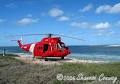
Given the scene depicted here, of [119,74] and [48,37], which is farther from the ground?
[48,37]

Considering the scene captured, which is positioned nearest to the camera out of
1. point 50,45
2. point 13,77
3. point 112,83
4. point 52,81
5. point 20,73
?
point 112,83

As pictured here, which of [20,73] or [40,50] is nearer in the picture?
[20,73]

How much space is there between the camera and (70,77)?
11727 mm

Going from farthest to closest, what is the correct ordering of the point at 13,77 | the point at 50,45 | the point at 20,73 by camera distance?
the point at 50,45 < the point at 20,73 < the point at 13,77

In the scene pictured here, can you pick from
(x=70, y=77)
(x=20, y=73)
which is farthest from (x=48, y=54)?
(x=70, y=77)

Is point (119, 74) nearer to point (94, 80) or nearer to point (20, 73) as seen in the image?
point (94, 80)

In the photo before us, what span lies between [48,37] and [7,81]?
1731 cm

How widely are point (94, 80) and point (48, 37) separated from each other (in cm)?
1789

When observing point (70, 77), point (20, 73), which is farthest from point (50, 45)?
point (70, 77)

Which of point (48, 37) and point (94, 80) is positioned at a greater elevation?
point (48, 37)

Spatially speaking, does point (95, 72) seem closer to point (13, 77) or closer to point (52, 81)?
point (52, 81)

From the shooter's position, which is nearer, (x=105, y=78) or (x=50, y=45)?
(x=105, y=78)

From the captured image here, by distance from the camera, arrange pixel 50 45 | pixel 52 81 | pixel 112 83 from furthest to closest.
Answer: pixel 50 45 < pixel 52 81 < pixel 112 83

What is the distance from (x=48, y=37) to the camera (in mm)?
28641
